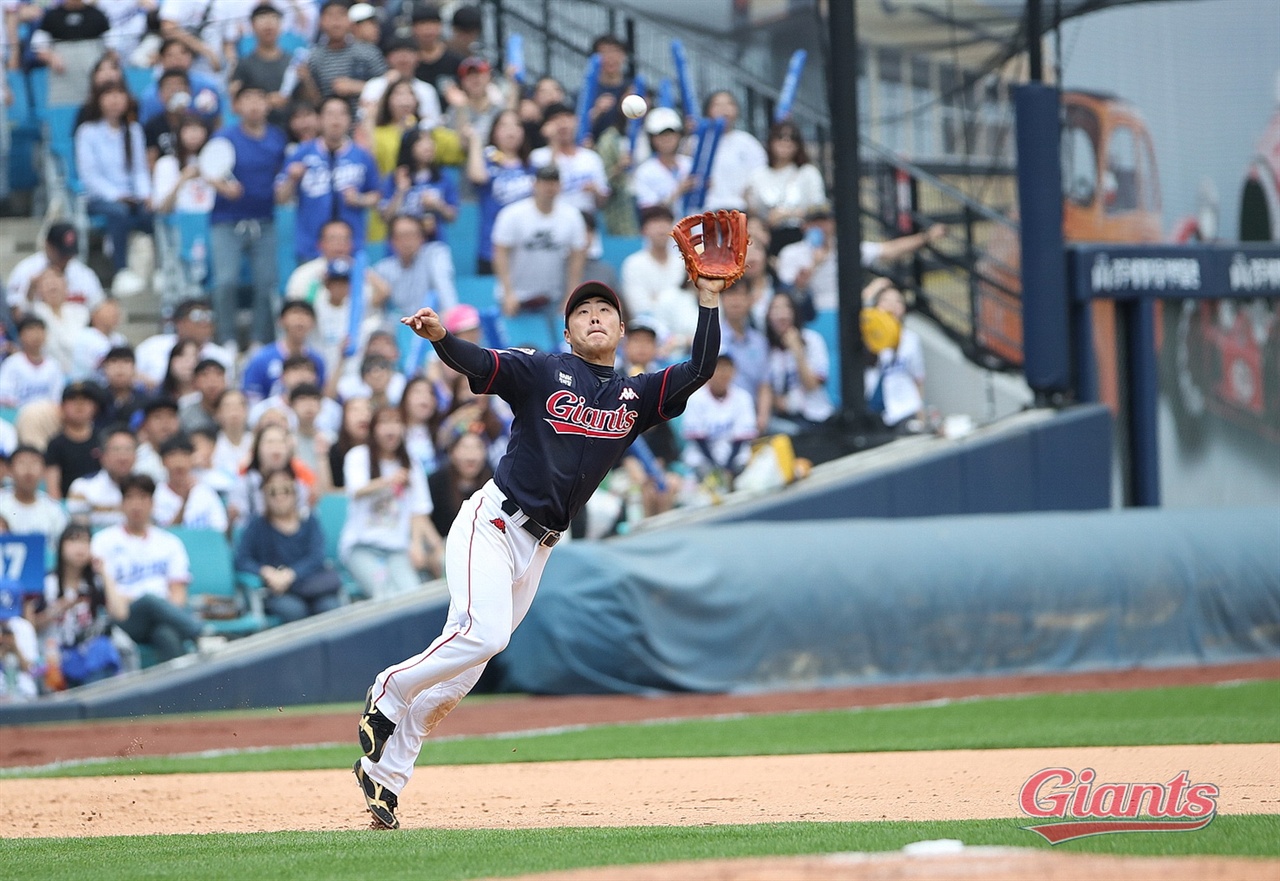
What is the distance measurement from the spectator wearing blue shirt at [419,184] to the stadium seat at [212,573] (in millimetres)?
3655

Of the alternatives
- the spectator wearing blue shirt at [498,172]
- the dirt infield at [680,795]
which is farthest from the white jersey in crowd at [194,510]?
the spectator wearing blue shirt at [498,172]

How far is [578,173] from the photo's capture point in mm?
14164

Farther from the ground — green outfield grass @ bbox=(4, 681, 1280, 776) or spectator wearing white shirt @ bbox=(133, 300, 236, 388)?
spectator wearing white shirt @ bbox=(133, 300, 236, 388)

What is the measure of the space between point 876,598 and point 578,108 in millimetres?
6241

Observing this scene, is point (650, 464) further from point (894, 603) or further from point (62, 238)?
point (62, 238)

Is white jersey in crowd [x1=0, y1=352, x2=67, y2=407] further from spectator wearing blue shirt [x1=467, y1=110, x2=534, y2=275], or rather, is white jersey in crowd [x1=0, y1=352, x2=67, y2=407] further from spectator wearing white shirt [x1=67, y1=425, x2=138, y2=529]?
spectator wearing blue shirt [x1=467, y1=110, x2=534, y2=275]

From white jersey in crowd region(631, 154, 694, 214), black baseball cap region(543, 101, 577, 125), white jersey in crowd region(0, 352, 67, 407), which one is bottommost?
white jersey in crowd region(0, 352, 67, 407)

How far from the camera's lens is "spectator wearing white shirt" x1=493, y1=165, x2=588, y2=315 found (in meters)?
13.4

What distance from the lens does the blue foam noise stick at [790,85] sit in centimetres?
1545

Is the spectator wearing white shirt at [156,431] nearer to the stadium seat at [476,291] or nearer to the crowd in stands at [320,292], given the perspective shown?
the crowd in stands at [320,292]

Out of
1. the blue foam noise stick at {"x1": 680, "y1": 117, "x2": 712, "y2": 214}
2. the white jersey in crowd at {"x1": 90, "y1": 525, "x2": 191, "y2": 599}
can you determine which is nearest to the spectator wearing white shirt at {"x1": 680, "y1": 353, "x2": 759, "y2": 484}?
the blue foam noise stick at {"x1": 680, "y1": 117, "x2": 712, "y2": 214}

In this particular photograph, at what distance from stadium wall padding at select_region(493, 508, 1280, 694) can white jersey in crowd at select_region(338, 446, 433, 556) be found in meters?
1.02

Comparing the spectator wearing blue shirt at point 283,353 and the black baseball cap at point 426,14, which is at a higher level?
the black baseball cap at point 426,14

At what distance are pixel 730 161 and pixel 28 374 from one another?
20.0 feet
